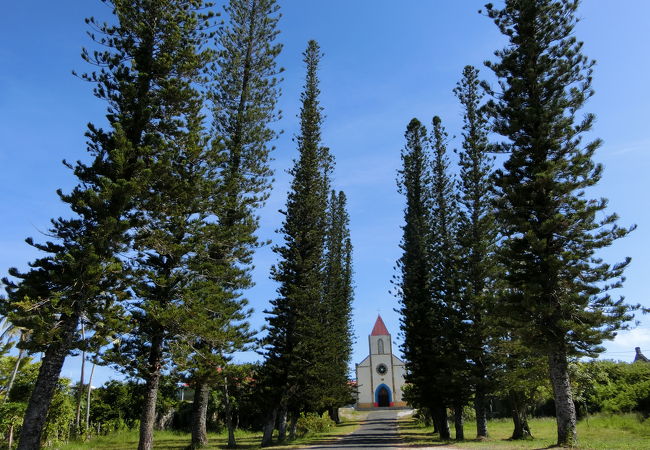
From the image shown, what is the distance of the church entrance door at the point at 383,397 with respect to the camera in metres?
54.5

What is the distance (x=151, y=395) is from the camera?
1134 centimetres

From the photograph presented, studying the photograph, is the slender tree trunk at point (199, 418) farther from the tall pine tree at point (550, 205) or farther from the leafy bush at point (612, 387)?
the leafy bush at point (612, 387)

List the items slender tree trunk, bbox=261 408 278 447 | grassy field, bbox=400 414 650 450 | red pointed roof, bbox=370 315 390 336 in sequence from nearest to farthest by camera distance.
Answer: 1. grassy field, bbox=400 414 650 450
2. slender tree trunk, bbox=261 408 278 447
3. red pointed roof, bbox=370 315 390 336

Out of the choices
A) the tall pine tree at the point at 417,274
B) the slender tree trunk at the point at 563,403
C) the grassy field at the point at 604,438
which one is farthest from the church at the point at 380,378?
the slender tree trunk at the point at 563,403

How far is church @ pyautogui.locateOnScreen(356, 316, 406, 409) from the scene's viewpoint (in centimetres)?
5422

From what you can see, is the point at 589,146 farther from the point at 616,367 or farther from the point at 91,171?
the point at 616,367

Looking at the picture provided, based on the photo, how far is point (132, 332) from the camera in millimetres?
11539

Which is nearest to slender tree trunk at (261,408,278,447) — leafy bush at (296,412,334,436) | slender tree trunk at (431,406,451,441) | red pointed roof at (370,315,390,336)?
leafy bush at (296,412,334,436)

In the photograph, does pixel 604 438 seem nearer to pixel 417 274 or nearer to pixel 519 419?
pixel 519 419

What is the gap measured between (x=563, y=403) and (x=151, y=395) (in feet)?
33.4

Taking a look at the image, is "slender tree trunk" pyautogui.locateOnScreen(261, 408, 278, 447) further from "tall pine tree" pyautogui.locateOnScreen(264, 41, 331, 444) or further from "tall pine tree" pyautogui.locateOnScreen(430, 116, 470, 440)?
"tall pine tree" pyautogui.locateOnScreen(430, 116, 470, 440)

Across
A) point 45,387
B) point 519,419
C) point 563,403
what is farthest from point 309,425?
point 45,387

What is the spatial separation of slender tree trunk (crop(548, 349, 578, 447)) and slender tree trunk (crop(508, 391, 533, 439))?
520cm

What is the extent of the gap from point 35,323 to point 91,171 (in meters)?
3.82
